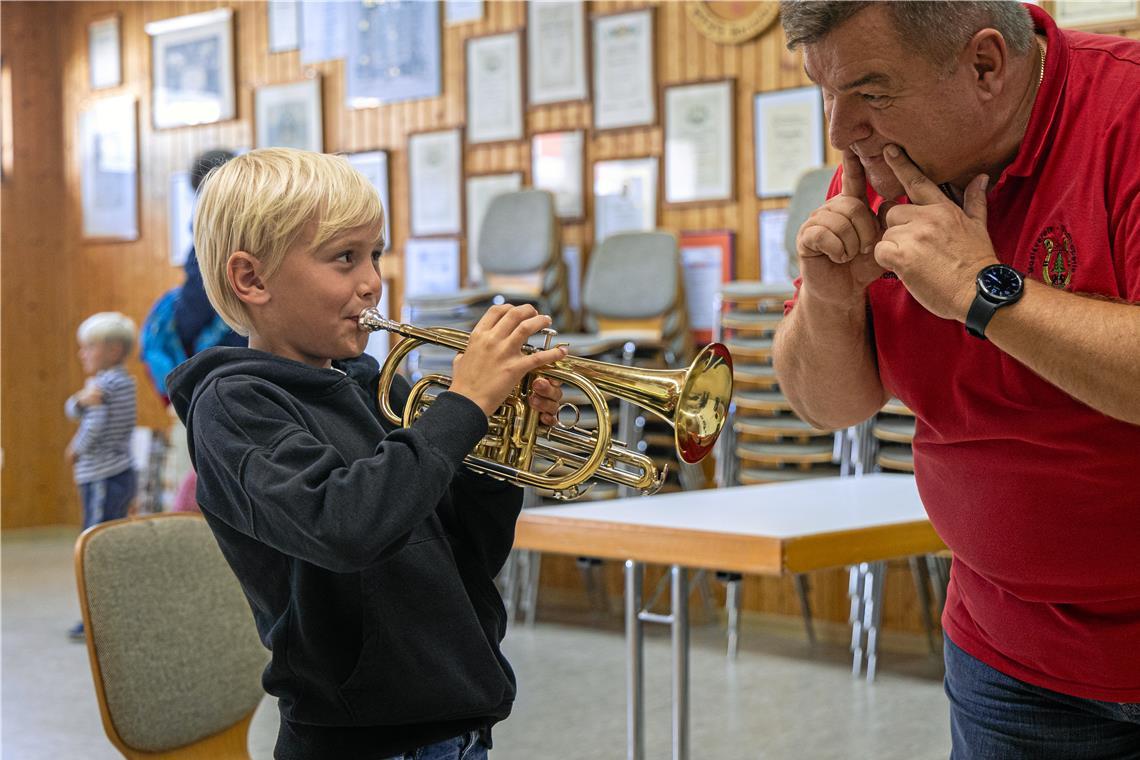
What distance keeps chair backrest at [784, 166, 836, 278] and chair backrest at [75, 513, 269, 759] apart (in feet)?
11.8

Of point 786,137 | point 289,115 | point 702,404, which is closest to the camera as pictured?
point 702,404

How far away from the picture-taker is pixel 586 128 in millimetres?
6645

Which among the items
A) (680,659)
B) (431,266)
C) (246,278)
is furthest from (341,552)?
(431,266)

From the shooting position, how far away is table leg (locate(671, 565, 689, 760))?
2748 mm

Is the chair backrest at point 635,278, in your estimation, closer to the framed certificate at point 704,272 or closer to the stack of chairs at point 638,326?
the stack of chairs at point 638,326

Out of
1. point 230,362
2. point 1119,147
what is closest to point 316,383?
point 230,362

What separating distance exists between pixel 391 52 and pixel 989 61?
6.27 metres

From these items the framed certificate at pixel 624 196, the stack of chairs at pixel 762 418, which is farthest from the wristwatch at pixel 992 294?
the framed certificate at pixel 624 196

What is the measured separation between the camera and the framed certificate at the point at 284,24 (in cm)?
779

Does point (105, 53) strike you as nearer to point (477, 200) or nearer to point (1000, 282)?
point (477, 200)

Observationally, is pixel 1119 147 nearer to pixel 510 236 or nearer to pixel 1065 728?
pixel 1065 728

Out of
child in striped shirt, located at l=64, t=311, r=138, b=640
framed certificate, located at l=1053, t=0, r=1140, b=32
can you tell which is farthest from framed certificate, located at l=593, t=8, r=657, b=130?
child in striped shirt, located at l=64, t=311, r=138, b=640

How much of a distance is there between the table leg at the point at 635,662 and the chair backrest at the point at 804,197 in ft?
8.87

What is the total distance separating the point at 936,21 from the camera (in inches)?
56.3
